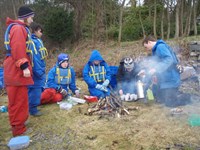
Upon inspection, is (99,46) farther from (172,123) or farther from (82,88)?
(172,123)

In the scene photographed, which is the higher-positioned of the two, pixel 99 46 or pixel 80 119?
pixel 99 46

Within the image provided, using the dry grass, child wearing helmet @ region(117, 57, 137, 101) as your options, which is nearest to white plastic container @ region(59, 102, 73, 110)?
the dry grass

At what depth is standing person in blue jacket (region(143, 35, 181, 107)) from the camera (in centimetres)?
473

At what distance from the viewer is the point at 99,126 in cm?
404

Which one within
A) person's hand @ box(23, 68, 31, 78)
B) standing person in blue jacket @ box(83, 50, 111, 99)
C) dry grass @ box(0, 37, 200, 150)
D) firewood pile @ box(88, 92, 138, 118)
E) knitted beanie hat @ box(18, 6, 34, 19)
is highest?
knitted beanie hat @ box(18, 6, 34, 19)

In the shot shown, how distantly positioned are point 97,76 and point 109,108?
3.56ft

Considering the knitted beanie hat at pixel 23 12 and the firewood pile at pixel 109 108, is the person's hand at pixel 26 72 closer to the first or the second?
the knitted beanie hat at pixel 23 12

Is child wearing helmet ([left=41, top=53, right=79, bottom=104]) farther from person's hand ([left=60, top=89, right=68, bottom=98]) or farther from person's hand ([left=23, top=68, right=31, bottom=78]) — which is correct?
person's hand ([left=23, top=68, right=31, bottom=78])

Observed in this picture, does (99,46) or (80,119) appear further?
(99,46)

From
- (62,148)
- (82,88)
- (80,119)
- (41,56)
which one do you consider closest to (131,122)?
(80,119)

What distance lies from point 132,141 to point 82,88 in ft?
11.3

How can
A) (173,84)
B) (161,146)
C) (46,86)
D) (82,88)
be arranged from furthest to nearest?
(82,88) < (46,86) < (173,84) < (161,146)

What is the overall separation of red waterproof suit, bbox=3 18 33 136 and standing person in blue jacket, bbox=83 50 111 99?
1.93 m

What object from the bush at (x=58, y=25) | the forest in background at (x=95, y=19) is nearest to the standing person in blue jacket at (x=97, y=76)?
the forest in background at (x=95, y=19)
